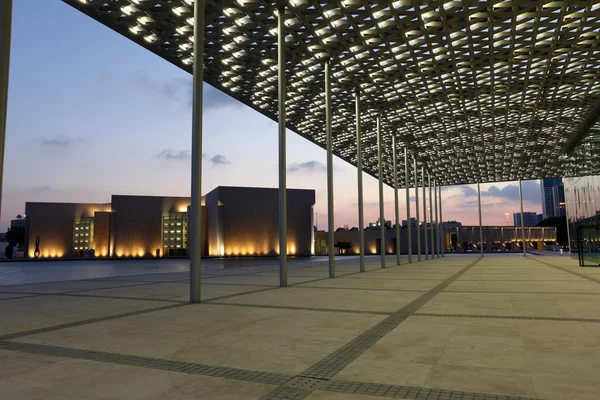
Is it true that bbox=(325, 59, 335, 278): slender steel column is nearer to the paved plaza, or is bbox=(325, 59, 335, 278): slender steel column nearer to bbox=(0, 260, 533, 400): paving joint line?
the paved plaza

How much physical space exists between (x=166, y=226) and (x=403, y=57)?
4553 centimetres

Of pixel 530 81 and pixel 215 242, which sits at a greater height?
pixel 530 81

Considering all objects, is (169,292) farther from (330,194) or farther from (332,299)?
(330,194)

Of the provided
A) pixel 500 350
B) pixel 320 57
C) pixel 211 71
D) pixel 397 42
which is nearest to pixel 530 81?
pixel 397 42

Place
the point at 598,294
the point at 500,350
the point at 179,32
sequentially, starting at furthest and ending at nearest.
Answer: the point at 179,32 < the point at 598,294 < the point at 500,350

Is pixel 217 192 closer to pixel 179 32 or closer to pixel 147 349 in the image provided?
pixel 179 32

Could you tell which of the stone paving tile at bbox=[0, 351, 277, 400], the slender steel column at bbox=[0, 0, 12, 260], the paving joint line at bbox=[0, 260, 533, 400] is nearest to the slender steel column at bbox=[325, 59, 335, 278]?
the slender steel column at bbox=[0, 0, 12, 260]

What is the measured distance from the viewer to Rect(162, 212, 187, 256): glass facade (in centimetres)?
5925

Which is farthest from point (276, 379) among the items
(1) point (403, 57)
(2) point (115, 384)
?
(1) point (403, 57)

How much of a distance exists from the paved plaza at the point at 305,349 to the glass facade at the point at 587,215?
69.4ft

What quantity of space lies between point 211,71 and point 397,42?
31.0 ft

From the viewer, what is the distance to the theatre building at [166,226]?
5378 cm

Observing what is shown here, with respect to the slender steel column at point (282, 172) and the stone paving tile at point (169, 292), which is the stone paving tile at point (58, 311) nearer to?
the stone paving tile at point (169, 292)

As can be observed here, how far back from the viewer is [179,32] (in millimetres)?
18156
